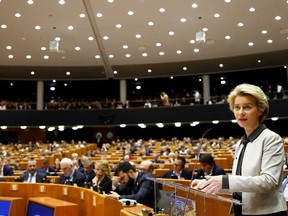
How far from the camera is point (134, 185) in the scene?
16.6ft

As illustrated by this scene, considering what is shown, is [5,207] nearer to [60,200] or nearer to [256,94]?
[60,200]

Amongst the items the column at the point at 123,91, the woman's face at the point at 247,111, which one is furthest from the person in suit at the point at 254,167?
the column at the point at 123,91

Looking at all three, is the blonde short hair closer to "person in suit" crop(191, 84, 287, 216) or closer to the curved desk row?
"person in suit" crop(191, 84, 287, 216)

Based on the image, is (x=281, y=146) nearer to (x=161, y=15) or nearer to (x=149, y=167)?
(x=149, y=167)

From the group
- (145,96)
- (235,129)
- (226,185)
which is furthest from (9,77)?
(226,185)

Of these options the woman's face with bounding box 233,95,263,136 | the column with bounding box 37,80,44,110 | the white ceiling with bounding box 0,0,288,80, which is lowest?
the woman's face with bounding box 233,95,263,136

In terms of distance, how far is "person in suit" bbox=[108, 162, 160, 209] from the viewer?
4.58 metres

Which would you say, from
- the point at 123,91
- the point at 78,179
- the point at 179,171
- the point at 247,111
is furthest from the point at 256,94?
the point at 123,91

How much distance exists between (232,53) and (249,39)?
2396mm

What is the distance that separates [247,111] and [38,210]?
3.45m

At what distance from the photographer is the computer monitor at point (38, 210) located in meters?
4.19

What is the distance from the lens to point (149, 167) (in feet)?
20.1

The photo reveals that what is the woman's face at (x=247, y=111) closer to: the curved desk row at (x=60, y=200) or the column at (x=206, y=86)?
the curved desk row at (x=60, y=200)

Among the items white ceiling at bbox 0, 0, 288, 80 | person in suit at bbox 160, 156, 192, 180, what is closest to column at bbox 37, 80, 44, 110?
white ceiling at bbox 0, 0, 288, 80
